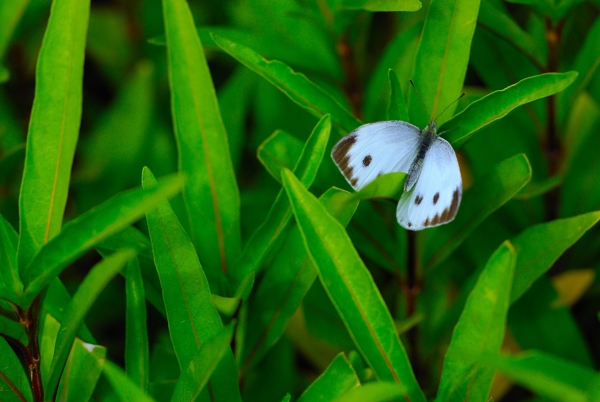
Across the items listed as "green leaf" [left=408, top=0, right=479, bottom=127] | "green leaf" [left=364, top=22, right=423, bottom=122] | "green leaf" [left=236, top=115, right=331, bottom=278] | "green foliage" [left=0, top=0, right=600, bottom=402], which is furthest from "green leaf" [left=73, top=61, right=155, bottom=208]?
"green leaf" [left=408, top=0, right=479, bottom=127]

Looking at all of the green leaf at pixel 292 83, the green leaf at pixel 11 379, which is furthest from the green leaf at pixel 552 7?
the green leaf at pixel 11 379

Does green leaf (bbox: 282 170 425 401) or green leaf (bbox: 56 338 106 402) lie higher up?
green leaf (bbox: 282 170 425 401)

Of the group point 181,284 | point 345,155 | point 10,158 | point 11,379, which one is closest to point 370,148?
point 345,155

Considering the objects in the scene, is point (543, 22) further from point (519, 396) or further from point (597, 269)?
point (519, 396)

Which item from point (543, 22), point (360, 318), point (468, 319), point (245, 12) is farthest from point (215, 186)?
point (245, 12)

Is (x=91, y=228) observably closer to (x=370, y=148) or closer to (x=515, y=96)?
(x=370, y=148)

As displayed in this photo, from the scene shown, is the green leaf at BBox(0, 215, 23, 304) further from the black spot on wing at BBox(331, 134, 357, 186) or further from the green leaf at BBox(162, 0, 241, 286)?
the black spot on wing at BBox(331, 134, 357, 186)
